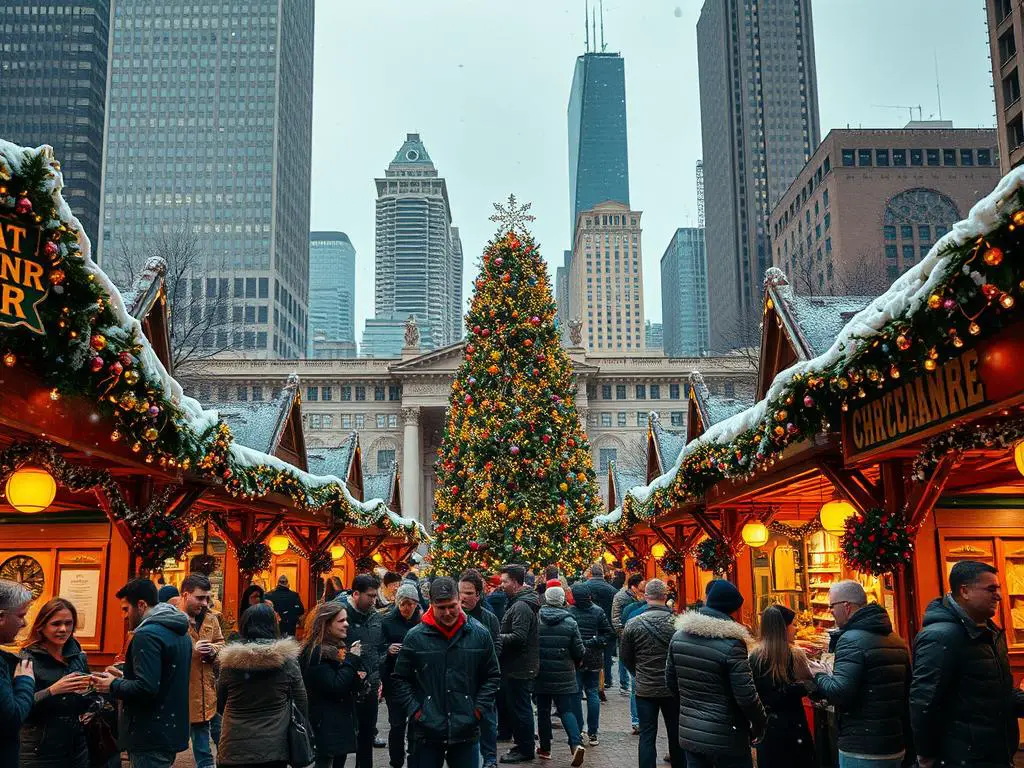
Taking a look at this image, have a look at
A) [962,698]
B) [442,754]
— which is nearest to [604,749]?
[442,754]

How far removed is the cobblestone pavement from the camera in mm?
9953

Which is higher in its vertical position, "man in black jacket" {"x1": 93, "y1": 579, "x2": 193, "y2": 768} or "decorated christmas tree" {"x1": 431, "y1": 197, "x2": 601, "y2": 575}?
"decorated christmas tree" {"x1": 431, "y1": 197, "x2": 601, "y2": 575}

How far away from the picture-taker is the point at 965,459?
26.1 feet

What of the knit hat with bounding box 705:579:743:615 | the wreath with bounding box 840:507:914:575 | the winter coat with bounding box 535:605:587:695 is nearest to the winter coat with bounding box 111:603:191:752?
the knit hat with bounding box 705:579:743:615

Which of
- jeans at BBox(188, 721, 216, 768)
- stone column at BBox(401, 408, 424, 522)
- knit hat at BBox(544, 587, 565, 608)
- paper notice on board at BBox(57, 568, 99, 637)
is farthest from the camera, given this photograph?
stone column at BBox(401, 408, 424, 522)

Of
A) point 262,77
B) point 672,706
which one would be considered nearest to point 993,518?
point 672,706

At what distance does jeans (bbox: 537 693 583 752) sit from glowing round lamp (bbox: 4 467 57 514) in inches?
213

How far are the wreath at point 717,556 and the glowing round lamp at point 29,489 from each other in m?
9.53

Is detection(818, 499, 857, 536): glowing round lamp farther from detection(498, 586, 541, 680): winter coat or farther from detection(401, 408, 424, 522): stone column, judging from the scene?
detection(401, 408, 424, 522): stone column

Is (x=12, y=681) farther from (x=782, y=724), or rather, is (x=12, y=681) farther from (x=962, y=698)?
(x=962, y=698)

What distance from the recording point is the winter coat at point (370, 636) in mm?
8273

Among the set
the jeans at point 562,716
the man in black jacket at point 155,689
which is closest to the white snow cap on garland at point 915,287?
the jeans at point 562,716

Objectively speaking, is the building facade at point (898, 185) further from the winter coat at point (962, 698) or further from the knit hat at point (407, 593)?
the winter coat at point (962, 698)

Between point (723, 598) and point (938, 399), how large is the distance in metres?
1.88
